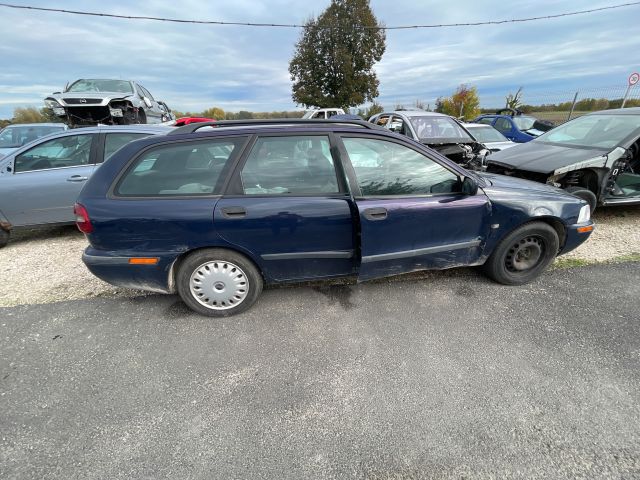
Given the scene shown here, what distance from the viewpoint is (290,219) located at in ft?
7.84

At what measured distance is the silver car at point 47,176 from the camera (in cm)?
397

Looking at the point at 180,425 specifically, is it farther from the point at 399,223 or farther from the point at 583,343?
the point at 583,343

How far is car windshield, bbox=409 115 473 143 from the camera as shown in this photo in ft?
21.9

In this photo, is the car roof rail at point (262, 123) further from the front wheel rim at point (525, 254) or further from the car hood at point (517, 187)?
the front wheel rim at point (525, 254)

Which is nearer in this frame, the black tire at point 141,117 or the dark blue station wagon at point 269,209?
the dark blue station wagon at point 269,209

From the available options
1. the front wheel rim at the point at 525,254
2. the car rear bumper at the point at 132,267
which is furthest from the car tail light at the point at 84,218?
the front wheel rim at the point at 525,254

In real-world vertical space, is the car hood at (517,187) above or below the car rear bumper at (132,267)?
above

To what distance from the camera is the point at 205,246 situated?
2.44 m

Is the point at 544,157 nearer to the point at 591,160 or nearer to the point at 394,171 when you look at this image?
the point at 591,160

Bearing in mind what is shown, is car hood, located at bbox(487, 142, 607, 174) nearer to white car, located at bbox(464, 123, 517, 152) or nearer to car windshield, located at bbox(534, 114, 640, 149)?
car windshield, located at bbox(534, 114, 640, 149)

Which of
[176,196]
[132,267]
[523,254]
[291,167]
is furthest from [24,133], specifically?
[523,254]

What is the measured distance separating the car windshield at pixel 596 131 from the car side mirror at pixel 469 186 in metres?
3.29

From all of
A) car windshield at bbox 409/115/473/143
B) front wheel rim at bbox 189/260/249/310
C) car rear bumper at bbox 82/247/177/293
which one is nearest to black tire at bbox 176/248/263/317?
front wheel rim at bbox 189/260/249/310

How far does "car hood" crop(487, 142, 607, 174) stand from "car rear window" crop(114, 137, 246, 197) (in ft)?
13.4
